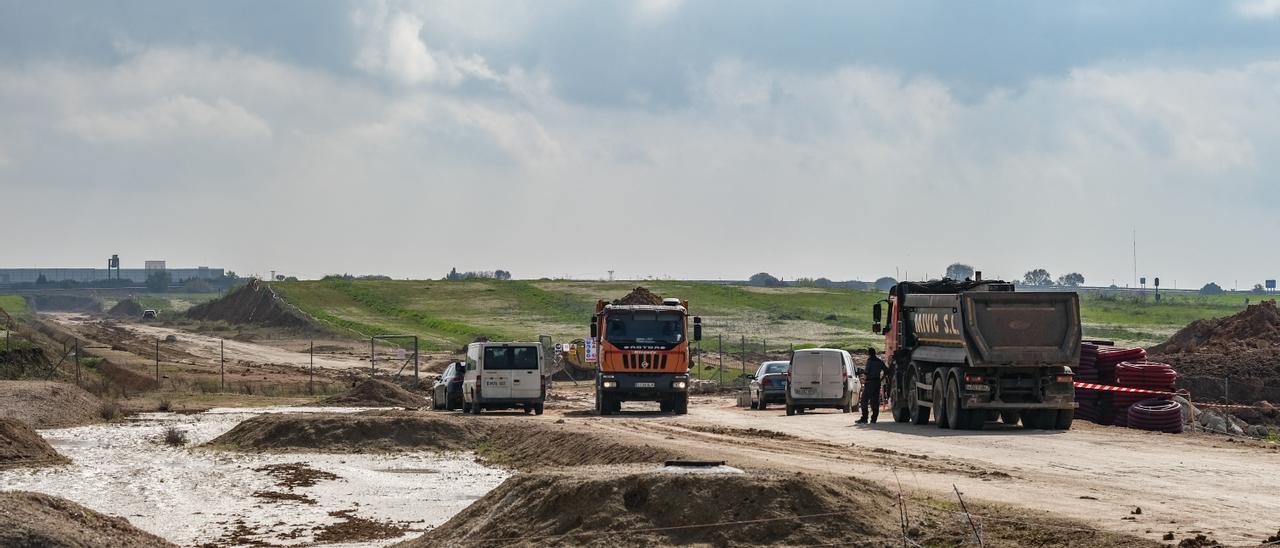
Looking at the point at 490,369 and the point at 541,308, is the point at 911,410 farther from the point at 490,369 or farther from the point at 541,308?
the point at 541,308

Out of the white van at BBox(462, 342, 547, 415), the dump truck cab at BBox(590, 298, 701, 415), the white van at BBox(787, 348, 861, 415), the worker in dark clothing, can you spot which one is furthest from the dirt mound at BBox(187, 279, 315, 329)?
the worker in dark clothing

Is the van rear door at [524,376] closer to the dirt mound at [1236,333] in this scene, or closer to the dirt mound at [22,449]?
the dirt mound at [22,449]

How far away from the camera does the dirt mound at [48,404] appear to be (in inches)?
1609

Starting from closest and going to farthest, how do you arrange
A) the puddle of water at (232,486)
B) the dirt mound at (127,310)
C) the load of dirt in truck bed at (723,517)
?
the load of dirt in truck bed at (723,517)
the puddle of water at (232,486)
the dirt mound at (127,310)

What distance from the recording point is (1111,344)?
39.7m

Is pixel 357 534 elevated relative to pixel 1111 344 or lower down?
lower down

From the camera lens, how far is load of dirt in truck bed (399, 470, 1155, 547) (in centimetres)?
1582

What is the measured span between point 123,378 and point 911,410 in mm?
34337

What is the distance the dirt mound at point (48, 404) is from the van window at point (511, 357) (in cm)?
1106

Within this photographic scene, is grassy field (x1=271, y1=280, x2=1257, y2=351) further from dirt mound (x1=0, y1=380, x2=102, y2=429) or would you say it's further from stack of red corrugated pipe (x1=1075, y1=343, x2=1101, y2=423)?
stack of red corrugated pipe (x1=1075, y1=343, x2=1101, y2=423)

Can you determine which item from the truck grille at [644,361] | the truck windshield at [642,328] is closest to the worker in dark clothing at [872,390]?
the truck windshield at [642,328]

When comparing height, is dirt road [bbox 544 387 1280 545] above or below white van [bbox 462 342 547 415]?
below

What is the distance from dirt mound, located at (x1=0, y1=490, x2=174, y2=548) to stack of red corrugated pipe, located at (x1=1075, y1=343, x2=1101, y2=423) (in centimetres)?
2365

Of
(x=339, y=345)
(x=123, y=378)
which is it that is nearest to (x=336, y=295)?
(x=339, y=345)
